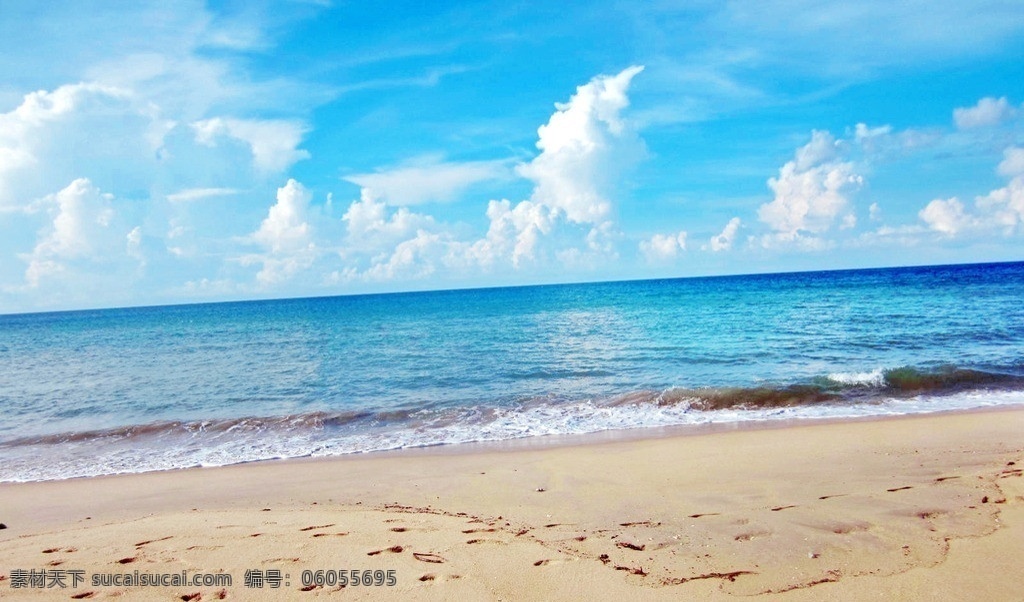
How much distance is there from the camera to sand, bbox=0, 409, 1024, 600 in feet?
16.1

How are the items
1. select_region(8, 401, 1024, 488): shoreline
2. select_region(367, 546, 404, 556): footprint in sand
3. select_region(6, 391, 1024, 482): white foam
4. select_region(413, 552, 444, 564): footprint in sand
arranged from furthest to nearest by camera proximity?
select_region(6, 391, 1024, 482): white foam → select_region(8, 401, 1024, 488): shoreline → select_region(367, 546, 404, 556): footprint in sand → select_region(413, 552, 444, 564): footprint in sand

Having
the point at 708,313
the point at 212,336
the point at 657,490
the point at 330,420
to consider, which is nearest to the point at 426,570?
the point at 657,490

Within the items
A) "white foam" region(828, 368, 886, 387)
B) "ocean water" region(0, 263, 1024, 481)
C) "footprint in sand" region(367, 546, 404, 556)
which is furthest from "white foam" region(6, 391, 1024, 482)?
"footprint in sand" region(367, 546, 404, 556)

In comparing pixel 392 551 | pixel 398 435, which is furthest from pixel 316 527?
pixel 398 435

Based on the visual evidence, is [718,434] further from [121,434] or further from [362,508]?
[121,434]

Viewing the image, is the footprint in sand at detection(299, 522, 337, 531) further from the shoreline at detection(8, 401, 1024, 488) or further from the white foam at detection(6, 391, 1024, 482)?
the white foam at detection(6, 391, 1024, 482)

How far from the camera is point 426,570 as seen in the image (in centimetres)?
516

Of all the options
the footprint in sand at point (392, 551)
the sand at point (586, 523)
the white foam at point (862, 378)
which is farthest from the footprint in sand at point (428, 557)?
the white foam at point (862, 378)

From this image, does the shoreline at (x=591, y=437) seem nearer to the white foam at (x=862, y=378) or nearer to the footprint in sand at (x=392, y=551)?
the white foam at (x=862, y=378)

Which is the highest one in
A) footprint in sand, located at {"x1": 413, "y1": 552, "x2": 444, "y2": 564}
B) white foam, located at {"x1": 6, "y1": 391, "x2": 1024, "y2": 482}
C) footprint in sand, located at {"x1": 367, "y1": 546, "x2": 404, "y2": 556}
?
footprint in sand, located at {"x1": 413, "y1": 552, "x2": 444, "y2": 564}

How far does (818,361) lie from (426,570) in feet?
62.7

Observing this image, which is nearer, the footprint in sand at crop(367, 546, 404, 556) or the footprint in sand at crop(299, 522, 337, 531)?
the footprint in sand at crop(367, 546, 404, 556)

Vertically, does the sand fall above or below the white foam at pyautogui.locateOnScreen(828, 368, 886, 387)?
above

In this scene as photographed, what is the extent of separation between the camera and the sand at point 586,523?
16.1 feet
